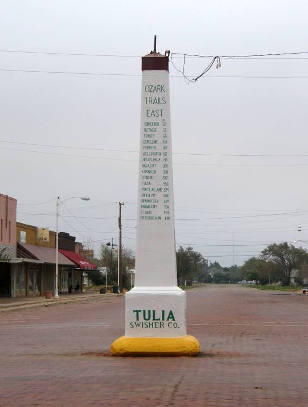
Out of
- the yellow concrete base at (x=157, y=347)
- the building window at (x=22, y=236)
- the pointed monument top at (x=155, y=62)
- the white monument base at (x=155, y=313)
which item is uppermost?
the pointed monument top at (x=155, y=62)

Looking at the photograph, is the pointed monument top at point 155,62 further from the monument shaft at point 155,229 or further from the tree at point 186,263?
the tree at point 186,263

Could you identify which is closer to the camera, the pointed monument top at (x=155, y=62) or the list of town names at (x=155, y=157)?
the list of town names at (x=155, y=157)

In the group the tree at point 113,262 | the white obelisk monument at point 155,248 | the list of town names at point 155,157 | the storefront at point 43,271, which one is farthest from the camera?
the tree at point 113,262

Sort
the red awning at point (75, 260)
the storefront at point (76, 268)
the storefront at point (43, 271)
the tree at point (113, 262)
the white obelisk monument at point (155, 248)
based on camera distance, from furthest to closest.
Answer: the tree at point (113, 262)
the storefront at point (76, 268)
the red awning at point (75, 260)
the storefront at point (43, 271)
the white obelisk monument at point (155, 248)

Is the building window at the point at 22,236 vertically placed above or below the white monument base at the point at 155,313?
above

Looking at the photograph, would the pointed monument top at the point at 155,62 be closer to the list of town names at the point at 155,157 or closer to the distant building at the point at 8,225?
the list of town names at the point at 155,157

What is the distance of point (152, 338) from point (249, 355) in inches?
83.3

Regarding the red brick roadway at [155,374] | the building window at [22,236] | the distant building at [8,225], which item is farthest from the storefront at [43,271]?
the red brick roadway at [155,374]

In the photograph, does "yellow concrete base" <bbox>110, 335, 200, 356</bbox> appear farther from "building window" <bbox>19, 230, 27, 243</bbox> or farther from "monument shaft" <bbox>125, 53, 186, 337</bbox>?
"building window" <bbox>19, 230, 27, 243</bbox>

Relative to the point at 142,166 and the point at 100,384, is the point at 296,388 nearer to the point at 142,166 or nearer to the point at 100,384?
the point at 100,384

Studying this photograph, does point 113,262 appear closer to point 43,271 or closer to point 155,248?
point 43,271

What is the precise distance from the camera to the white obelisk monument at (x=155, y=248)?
42.3 ft

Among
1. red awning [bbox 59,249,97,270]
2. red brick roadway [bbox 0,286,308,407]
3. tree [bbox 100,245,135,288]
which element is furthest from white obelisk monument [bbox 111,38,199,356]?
tree [bbox 100,245,135,288]

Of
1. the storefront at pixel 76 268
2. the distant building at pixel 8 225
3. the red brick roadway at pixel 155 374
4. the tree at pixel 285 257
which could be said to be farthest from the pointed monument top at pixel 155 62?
the tree at pixel 285 257
